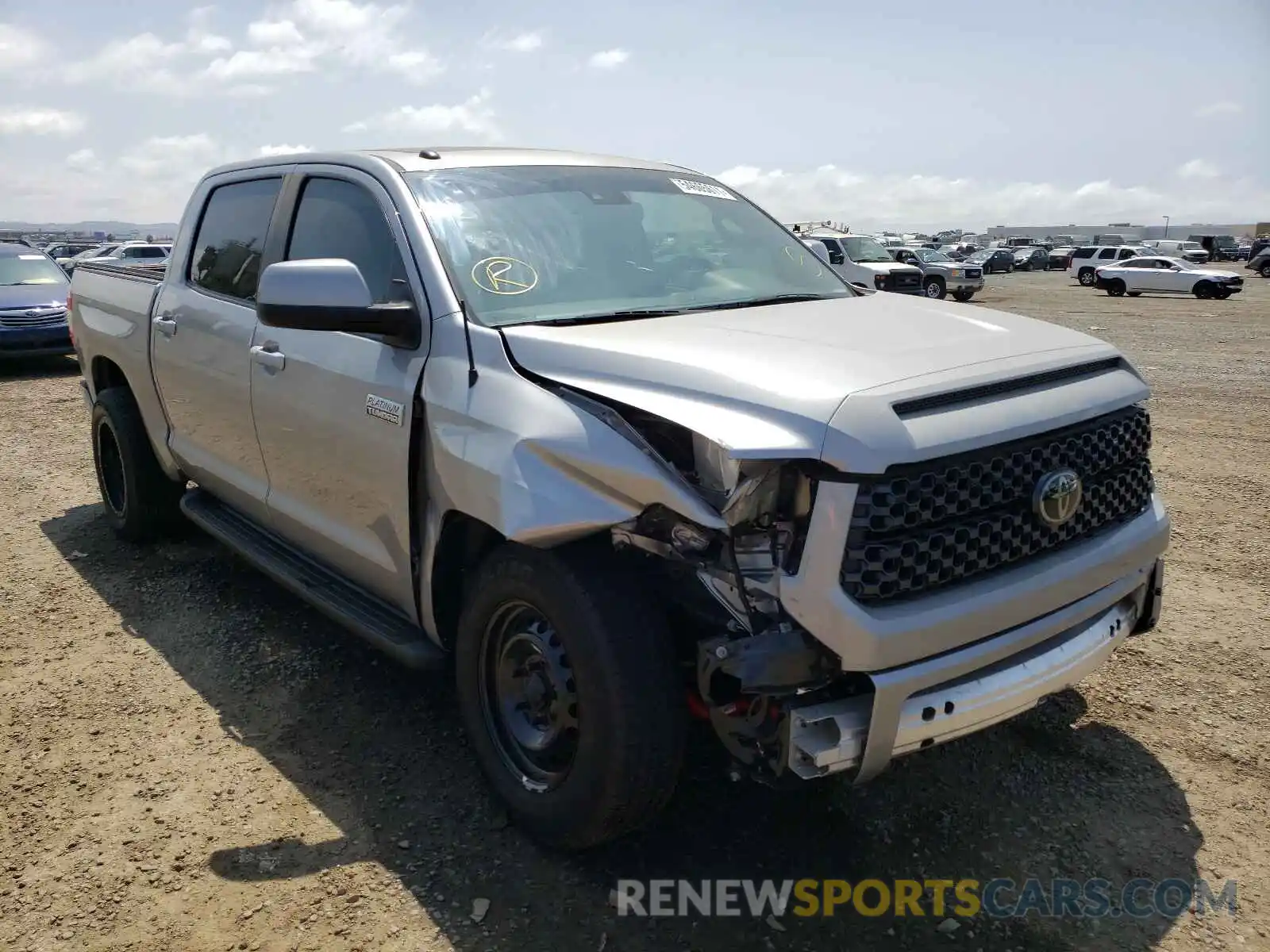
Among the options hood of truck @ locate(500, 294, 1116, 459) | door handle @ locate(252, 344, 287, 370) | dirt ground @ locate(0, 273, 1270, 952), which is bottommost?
dirt ground @ locate(0, 273, 1270, 952)

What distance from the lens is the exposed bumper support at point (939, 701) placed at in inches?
90.0

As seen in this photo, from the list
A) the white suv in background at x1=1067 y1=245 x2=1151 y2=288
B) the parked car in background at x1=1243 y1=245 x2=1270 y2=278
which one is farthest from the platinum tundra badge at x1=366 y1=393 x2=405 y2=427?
the parked car in background at x1=1243 y1=245 x2=1270 y2=278

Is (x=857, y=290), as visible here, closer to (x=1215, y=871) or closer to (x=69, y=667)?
(x=1215, y=871)

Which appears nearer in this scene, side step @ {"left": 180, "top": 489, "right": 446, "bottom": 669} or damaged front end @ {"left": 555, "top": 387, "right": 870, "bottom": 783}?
damaged front end @ {"left": 555, "top": 387, "right": 870, "bottom": 783}

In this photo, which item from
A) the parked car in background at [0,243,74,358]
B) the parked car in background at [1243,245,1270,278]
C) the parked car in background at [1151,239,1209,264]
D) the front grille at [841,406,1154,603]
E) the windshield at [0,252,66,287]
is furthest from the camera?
the parked car in background at [1151,239,1209,264]

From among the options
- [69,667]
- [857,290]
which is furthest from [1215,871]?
[69,667]

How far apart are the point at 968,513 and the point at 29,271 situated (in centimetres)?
1468

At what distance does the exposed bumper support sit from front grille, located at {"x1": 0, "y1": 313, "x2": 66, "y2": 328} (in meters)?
13.1

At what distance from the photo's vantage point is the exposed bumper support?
229cm

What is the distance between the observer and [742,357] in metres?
2.58

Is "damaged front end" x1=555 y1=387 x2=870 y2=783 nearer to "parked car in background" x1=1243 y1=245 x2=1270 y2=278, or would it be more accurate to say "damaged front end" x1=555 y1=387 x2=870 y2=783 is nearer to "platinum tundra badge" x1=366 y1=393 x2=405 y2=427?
"platinum tundra badge" x1=366 y1=393 x2=405 y2=427

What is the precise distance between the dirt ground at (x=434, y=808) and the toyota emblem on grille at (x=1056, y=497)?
105 centimetres

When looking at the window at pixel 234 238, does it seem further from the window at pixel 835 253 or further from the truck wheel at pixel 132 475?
the window at pixel 835 253

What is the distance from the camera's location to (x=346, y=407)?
332 cm
